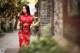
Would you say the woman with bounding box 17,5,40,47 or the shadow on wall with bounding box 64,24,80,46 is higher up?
the shadow on wall with bounding box 64,24,80,46

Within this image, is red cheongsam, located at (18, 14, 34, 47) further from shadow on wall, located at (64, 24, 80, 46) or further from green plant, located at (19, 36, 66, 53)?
shadow on wall, located at (64, 24, 80, 46)

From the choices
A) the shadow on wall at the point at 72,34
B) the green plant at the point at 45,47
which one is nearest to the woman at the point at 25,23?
the green plant at the point at 45,47

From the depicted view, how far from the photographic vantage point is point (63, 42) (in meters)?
1.96

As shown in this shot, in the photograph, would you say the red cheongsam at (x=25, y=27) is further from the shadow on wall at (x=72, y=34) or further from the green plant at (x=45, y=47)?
the shadow on wall at (x=72, y=34)

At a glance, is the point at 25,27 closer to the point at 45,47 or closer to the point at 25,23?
the point at 25,23

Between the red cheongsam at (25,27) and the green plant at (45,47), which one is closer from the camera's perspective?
the green plant at (45,47)

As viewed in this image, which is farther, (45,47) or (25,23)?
(25,23)

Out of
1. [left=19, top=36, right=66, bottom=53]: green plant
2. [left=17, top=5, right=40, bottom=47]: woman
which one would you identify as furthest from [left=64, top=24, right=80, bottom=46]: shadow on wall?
[left=17, top=5, right=40, bottom=47]: woman

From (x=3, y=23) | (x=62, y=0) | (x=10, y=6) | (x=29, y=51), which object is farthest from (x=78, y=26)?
(x=3, y=23)

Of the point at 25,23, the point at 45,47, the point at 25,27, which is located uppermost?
the point at 45,47

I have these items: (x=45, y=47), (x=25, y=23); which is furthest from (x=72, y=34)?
(x=25, y=23)

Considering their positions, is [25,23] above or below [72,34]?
below

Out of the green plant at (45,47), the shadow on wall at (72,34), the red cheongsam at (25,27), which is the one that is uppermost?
the shadow on wall at (72,34)

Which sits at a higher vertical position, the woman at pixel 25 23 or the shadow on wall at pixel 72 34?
the shadow on wall at pixel 72 34
